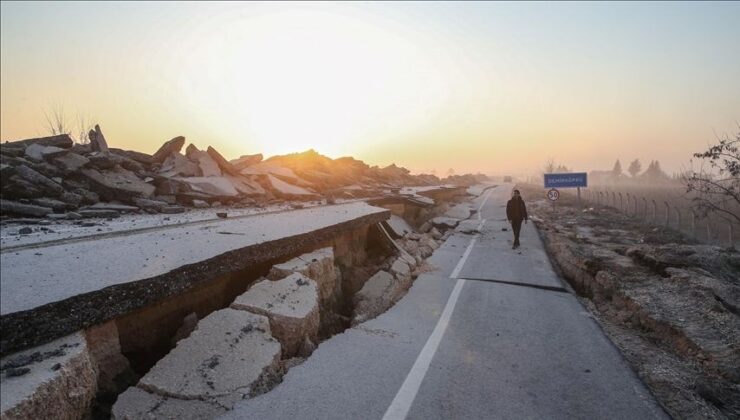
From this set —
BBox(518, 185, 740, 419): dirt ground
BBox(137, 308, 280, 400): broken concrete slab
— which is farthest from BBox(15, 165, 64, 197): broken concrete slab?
BBox(518, 185, 740, 419): dirt ground

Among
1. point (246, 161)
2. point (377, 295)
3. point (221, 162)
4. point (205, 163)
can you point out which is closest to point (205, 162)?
point (205, 163)

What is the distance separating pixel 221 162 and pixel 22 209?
6926 mm

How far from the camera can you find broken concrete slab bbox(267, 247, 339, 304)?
16.9ft

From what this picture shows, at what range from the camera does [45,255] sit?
3904 mm

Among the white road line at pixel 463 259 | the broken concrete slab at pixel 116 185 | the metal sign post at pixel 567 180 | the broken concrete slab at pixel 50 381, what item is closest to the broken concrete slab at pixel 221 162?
the broken concrete slab at pixel 116 185

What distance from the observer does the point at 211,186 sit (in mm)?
11484

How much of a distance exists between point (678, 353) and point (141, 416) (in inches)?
225

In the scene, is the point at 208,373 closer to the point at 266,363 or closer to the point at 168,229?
the point at 266,363

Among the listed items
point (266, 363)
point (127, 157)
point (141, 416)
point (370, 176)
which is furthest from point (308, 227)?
point (370, 176)

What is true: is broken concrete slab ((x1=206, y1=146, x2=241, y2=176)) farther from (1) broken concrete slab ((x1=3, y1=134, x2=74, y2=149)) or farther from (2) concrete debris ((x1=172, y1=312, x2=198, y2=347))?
(2) concrete debris ((x1=172, y1=312, x2=198, y2=347))

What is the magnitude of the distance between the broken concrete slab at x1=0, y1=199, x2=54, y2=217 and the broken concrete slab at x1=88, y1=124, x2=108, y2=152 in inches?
165

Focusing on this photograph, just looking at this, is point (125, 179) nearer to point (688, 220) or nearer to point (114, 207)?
point (114, 207)

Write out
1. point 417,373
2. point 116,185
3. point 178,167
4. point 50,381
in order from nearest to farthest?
point 50,381, point 417,373, point 116,185, point 178,167

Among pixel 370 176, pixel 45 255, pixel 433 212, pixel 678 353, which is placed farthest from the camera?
pixel 370 176
